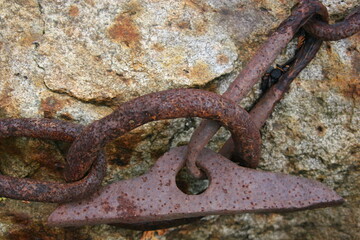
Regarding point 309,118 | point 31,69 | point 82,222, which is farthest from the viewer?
point 309,118

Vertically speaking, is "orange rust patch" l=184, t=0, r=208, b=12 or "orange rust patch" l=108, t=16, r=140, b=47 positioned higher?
"orange rust patch" l=184, t=0, r=208, b=12

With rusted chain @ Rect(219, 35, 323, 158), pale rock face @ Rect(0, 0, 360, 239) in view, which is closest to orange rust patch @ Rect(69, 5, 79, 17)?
pale rock face @ Rect(0, 0, 360, 239)

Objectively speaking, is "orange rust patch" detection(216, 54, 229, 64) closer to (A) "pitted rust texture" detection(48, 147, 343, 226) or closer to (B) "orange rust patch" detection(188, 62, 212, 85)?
(B) "orange rust patch" detection(188, 62, 212, 85)

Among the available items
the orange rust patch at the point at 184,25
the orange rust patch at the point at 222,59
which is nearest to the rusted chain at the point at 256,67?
the orange rust patch at the point at 222,59

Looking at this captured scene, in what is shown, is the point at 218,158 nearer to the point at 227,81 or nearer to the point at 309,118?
the point at 227,81

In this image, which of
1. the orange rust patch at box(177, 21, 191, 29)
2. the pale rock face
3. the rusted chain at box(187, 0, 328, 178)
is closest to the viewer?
the rusted chain at box(187, 0, 328, 178)

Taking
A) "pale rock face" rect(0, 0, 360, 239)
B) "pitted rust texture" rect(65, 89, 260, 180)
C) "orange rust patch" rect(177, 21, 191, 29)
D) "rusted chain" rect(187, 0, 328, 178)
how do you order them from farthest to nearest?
"orange rust patch" rect(177, 21, 191, 29), "pale rock face" rect(0, 0, 360, 239), "rusted chain" rect(187, 0, 328, 178), "pitted rust texture" rect(65, 89, 260, 180)

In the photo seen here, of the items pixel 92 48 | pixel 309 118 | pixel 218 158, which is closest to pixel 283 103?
pixel 309 118

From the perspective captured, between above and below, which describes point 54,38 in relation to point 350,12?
below

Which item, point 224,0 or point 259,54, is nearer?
point 259,54
